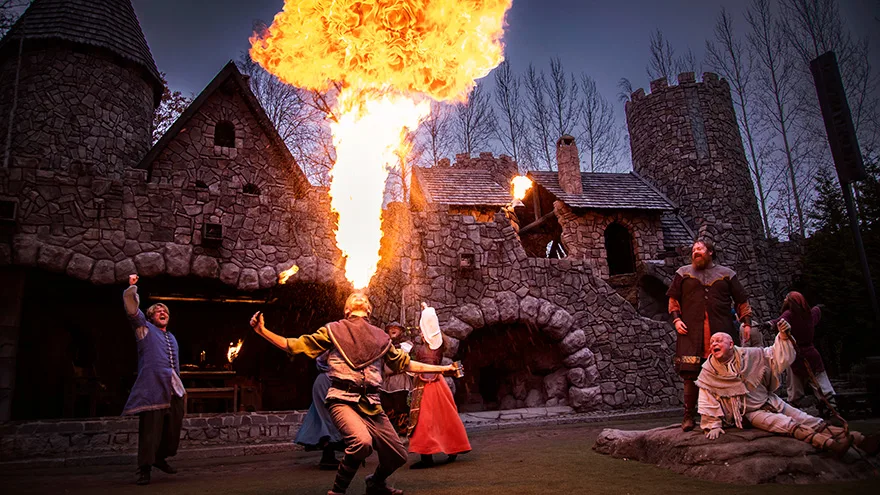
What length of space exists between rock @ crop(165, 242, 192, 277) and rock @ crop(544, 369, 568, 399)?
811 cm

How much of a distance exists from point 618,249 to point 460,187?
23.5 ft

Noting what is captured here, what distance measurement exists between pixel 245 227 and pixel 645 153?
20.4 meters

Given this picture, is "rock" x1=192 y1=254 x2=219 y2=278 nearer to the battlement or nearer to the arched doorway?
the arched doorway

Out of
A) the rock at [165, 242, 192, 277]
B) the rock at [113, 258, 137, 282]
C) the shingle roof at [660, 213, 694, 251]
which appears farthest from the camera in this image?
the shingle roof at [660, 213, 694, 251]

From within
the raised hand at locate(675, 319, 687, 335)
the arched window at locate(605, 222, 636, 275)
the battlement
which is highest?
the battlement

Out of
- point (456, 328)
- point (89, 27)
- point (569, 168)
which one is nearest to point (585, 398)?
point (456, 328)

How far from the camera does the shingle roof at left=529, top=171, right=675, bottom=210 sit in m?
19.7

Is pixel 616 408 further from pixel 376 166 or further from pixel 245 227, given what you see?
pixel 245 227

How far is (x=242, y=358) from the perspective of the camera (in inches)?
559

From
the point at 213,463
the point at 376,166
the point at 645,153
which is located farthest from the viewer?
the point at 645,153

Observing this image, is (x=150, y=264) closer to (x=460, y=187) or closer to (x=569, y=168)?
(x=460, y=187)

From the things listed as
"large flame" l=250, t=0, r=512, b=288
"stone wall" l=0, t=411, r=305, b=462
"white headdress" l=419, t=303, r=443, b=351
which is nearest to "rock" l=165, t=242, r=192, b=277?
"stone wall" l=0, t=411, r=305, b=462

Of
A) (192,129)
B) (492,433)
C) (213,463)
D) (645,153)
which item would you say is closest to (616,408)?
(492,433)

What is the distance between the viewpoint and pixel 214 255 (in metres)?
10.3
